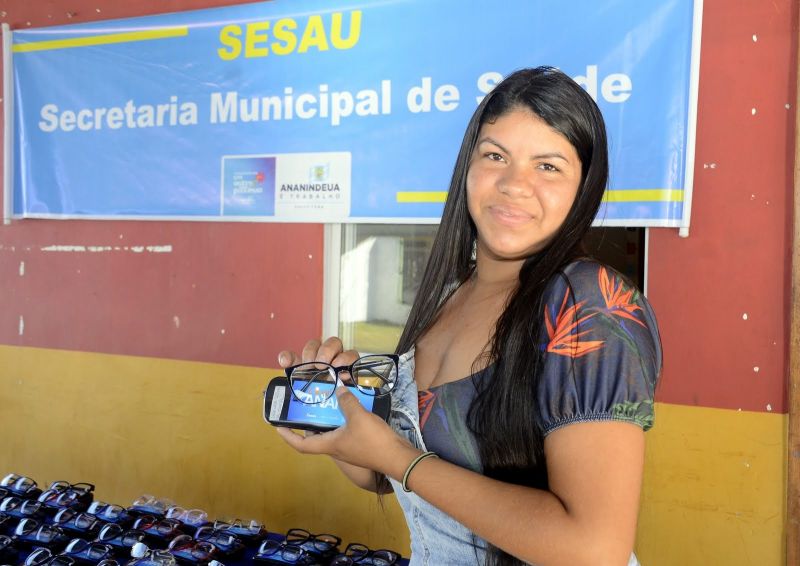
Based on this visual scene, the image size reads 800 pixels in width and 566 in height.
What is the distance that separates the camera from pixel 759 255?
2.54 metres

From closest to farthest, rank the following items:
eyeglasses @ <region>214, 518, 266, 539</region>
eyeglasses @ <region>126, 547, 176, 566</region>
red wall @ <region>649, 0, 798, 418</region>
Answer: eyeglasses @ <region>126, 547, 176, 566</region> < eyeglasses @ <region>214, 518, 266, 539</region> < red wall @ <region>649, 0, 798, 418</region>

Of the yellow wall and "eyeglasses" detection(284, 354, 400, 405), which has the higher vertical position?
"eyeglasses" detection(284, 354, 400, 405)

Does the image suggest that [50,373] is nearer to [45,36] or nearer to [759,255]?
[45,36]

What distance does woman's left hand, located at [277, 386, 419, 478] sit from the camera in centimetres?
101

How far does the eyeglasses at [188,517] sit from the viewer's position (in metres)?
2.28

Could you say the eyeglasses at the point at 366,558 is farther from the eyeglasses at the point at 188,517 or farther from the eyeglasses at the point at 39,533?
the eyeglasses at the point at 39,533

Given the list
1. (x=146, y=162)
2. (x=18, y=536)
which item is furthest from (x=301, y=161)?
(x=18, y=536)

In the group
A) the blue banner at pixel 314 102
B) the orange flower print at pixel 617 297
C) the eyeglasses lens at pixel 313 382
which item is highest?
the blue banner at pixel 314 102

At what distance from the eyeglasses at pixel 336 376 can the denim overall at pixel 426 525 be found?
0.10 feet

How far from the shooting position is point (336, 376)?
3.70 ft

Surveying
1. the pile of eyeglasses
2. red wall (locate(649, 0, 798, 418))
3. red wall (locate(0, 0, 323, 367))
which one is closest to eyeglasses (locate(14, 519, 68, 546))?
the pile of eyeglasses

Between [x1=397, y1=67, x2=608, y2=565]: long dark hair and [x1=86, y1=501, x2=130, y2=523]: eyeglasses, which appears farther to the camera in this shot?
[x1=86, y1=501, x2=130, y2=523]: eyeglasses

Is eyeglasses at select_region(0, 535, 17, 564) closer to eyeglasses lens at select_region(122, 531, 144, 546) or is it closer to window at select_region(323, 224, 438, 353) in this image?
eyeglasses lens at select_region(122, 531, 144, 546)

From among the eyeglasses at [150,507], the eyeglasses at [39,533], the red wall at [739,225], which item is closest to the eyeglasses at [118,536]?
the eyeglasses at [39,533]
